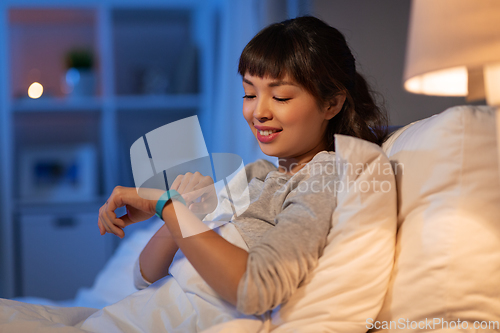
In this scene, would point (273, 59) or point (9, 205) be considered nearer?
point (273, 59)

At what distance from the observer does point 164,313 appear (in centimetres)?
75

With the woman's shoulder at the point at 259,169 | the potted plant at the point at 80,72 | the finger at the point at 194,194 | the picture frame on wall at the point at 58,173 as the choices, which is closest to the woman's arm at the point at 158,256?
the finger at the point at 194,194

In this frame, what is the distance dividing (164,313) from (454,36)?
65 cm

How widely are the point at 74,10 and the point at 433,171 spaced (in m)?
2.31

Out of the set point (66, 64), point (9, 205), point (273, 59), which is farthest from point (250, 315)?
point (66, 64)

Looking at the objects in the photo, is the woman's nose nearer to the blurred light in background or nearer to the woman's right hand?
the woman's right hand

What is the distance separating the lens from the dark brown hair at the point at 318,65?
2.63ft

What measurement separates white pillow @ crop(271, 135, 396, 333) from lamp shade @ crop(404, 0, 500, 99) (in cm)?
16

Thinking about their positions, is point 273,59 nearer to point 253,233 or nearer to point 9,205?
point 253,233

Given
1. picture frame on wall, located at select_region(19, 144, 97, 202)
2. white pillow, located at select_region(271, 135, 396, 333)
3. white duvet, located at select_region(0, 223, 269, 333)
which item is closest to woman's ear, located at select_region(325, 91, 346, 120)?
white pillow, located at select_region(271, 135, 396, 333)

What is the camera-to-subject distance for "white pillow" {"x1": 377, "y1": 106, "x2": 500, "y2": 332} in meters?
0.61

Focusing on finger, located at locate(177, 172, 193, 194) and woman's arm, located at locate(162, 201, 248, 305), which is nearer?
woman's arm, located at locate(162, 201, 248, 305)

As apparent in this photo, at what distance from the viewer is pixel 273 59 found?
802mm

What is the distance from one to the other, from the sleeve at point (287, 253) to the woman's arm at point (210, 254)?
0.05 feet
